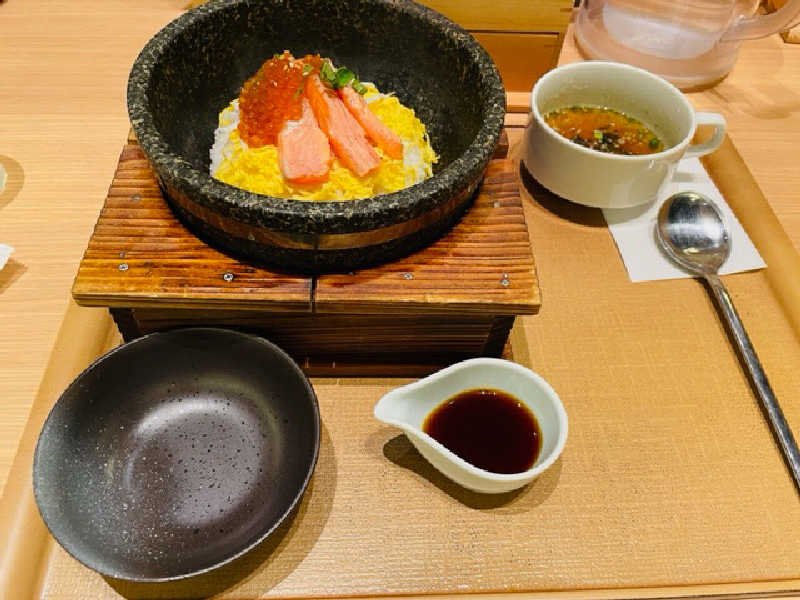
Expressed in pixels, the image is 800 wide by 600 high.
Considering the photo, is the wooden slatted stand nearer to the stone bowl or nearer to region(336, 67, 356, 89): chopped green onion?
the stone bowl

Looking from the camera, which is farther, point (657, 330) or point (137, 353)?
point (657, 330)

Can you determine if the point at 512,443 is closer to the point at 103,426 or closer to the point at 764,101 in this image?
the point at 103,426

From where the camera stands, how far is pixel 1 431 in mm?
1343

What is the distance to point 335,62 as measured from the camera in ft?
5.88

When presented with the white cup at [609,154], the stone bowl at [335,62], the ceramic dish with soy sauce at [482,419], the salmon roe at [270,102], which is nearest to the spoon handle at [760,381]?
the white cup at [609,154]

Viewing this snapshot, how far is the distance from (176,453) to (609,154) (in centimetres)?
136

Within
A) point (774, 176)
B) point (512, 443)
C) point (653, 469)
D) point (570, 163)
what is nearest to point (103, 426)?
point (512, 443)

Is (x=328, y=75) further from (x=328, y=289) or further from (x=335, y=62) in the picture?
(x=328, y=289)

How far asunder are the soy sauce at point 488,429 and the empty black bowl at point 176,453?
30 centimetres

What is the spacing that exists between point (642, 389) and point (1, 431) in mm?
1526

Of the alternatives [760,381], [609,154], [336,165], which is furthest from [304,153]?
[760,381]

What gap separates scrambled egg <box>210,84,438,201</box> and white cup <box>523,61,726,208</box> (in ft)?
1.22

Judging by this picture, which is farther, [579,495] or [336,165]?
[336,165]

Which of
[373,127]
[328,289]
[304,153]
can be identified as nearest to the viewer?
[328,289]
